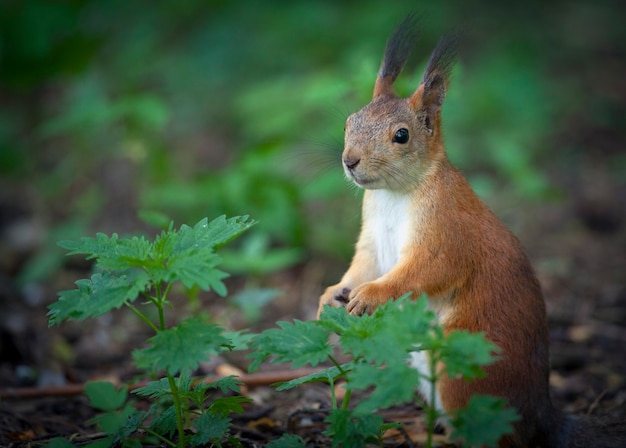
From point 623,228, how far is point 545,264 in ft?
4.05

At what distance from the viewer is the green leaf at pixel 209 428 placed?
268cm

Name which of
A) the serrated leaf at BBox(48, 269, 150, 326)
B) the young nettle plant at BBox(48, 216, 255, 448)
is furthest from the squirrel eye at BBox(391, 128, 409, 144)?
the serrated leaf at BBox(48, 269, 150, 326)

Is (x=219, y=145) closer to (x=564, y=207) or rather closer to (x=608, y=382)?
(x=564, y=207)

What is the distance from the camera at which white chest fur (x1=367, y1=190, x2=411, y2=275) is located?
332 cm

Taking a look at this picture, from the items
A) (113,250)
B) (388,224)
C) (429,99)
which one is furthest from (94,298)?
→ (429,99)

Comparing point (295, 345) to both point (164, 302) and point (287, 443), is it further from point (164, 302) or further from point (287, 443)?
point (164, 302)

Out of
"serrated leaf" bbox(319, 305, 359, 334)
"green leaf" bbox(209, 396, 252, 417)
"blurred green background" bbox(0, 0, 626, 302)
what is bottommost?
"green leaf" bbox(209, 396, 252, 417)

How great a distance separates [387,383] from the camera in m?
2.29

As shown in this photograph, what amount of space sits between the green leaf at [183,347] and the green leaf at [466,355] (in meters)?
0.75

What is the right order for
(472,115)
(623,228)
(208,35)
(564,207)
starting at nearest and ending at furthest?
(623,228) → (564,207) → (472,115) → (208,35)

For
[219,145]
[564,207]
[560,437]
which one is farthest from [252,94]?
[560,437]

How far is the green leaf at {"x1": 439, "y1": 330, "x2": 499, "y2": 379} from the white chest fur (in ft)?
3.16

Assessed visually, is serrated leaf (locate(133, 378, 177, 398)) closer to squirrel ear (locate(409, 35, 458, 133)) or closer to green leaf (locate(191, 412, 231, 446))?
green leaf (locate(191, 412, 231, 446))

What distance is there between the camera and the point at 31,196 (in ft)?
23.4
